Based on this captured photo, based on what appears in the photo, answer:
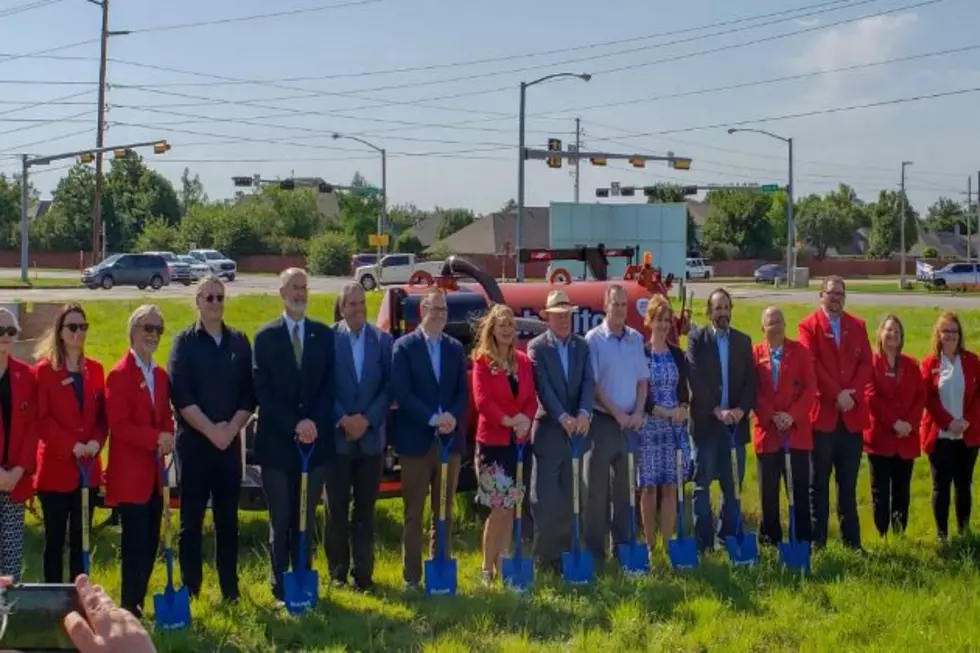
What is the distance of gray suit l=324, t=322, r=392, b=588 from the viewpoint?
7344 mm

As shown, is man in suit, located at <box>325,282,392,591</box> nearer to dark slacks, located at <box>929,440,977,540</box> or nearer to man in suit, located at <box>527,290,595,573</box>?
man in suit, located at <box>527,290,595,573</box>

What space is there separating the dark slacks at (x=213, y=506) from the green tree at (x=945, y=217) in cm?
12320

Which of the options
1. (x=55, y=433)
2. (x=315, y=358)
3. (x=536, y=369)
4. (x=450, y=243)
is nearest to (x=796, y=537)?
(x=536, y=369)

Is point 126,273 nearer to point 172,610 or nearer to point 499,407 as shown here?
point 499,407

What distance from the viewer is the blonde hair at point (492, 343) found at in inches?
297

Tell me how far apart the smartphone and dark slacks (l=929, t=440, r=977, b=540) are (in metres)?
7.45

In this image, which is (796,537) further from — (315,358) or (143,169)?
(143,169)

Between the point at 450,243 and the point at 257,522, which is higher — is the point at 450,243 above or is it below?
above

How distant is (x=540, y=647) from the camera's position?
20.7 feet

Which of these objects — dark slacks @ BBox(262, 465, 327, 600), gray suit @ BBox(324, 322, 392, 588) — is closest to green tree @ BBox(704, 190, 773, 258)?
gray suit @ BBox(324, 322, 392, 588)

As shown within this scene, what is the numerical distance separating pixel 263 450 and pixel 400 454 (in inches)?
36.9

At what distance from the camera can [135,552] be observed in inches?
269

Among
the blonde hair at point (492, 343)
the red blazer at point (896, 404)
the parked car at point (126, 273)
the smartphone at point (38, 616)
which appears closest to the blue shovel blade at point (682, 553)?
the blonde hair at point (492, 343)

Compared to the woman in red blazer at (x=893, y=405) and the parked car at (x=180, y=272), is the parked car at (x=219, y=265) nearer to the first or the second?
the parked car at (x=180, y=272)
